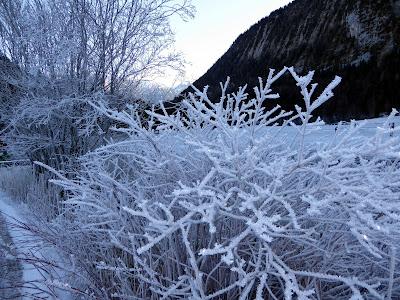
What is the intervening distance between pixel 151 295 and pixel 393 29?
4079 cm

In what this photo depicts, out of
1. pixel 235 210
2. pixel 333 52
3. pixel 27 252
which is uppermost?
pixel 333 52

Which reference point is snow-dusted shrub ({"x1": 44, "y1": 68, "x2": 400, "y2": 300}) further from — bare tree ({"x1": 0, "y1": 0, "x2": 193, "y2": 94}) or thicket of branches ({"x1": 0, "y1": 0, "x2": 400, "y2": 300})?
bare tree ({"x1": 0, "y1": 0, "x2": 193, "y2": 94})

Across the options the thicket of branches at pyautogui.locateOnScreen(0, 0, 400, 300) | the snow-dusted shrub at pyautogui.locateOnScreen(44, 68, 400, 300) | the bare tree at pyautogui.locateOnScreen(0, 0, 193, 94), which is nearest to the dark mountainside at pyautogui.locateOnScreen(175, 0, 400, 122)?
the bare tree at pyautogui.locateOnScreen(0, 0, 193, 94)

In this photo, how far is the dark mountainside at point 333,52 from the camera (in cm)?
2485

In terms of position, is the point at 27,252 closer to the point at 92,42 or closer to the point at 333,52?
the point at 92,42

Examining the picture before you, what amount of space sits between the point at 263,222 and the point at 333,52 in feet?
158

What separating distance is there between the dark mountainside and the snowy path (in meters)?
18.4

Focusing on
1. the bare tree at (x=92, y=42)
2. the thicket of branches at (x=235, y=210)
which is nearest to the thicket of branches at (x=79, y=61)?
the bare tree at (x=92, y=42)

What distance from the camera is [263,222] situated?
5.60 feet

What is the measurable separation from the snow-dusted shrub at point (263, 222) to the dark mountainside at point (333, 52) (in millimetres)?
20578

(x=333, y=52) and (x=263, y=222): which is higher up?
(x=333, y=52)

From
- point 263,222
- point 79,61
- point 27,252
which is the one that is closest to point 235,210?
point 263,222

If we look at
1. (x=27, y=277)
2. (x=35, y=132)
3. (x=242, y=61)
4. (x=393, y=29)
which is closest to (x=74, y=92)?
(x=35, y=132)

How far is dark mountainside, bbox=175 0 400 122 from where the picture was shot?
24.9 meters
